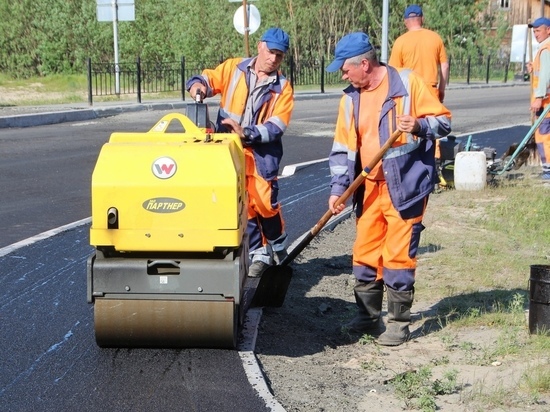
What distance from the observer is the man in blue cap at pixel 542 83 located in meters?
11.1

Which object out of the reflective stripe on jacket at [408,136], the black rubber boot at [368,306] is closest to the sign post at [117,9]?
the black rubber boot at [368,306]

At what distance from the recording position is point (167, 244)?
503 centimetres

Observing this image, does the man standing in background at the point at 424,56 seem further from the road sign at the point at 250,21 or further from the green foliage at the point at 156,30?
the green foliage at the point at 156,30

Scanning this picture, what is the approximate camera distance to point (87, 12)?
37.4m

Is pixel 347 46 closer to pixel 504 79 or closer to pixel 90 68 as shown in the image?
pixel 90 68

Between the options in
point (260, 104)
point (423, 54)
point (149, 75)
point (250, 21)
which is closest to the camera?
point (260, 104)

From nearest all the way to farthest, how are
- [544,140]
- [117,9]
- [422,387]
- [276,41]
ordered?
[422,387] → [276,41] → [544,140] → [117,9]

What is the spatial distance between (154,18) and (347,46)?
33.3m

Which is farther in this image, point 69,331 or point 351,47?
point 69,331

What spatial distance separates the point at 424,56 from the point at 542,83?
146 centimetres

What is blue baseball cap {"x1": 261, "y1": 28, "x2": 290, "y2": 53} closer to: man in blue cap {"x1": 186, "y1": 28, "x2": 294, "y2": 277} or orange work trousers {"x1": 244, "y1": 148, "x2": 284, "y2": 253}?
man in blue cap {"x1": 186, "y1": 28, "x2": 294, "y2": 277}

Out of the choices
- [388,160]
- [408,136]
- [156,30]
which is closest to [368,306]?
[388,160]

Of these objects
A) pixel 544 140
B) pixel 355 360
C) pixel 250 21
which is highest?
pixel 250 21

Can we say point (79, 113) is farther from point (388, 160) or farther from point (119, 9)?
point (388, 160)
